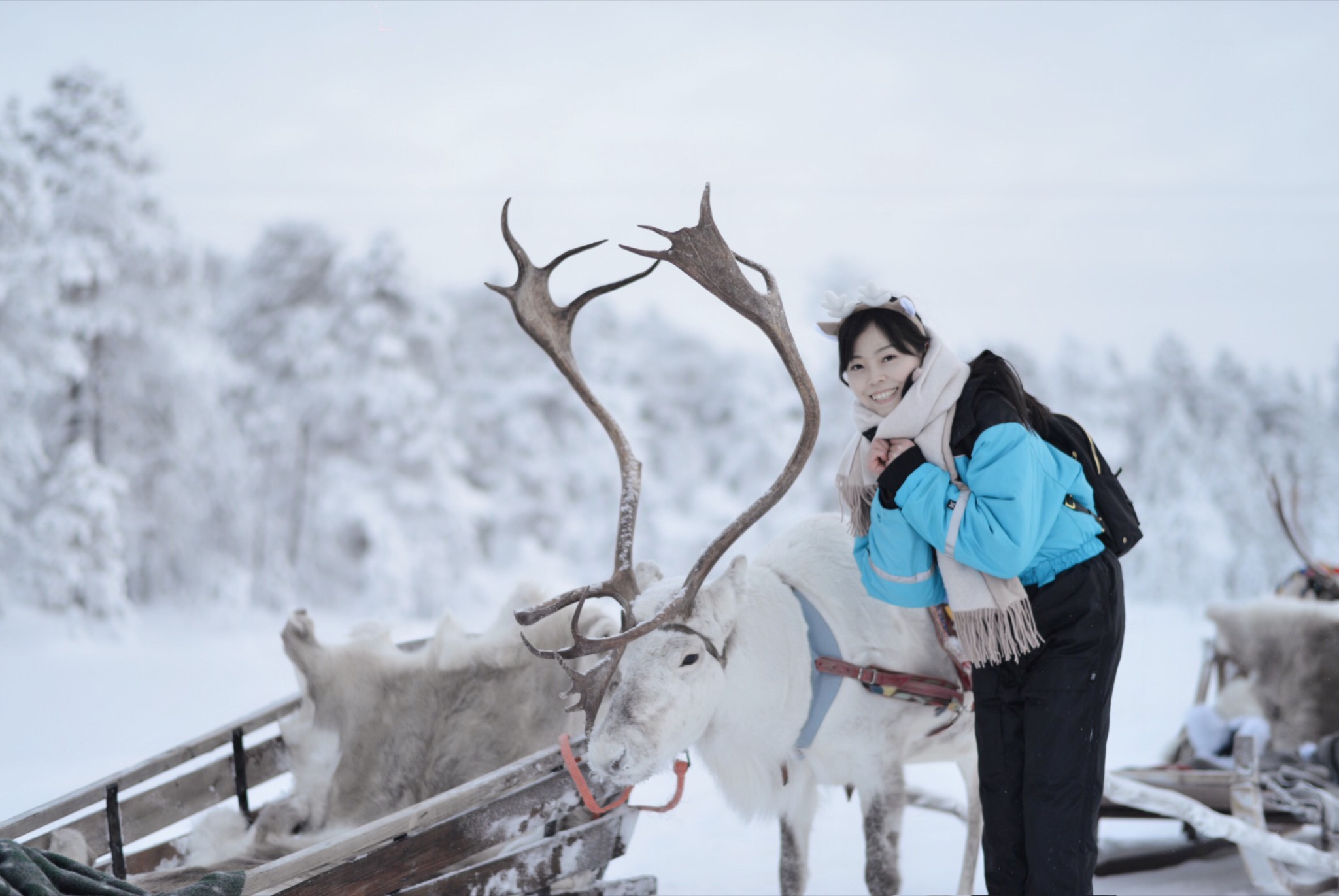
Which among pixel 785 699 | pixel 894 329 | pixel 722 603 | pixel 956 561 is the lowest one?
pixel 785 699

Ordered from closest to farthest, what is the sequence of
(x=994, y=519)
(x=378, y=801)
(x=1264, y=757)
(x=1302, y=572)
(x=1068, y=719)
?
(x=994, y=519), (x=1068, y=719), (x=378, y=801), (x=1264, y=757), (x=1302, y=572)

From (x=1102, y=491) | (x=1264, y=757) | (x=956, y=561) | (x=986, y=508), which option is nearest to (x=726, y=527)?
(x=956, y=561)

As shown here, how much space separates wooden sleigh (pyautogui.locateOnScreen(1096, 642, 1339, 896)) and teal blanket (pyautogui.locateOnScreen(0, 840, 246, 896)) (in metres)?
2.76

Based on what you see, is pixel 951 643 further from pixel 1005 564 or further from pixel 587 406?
pixel 587 406

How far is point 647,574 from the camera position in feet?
9.37

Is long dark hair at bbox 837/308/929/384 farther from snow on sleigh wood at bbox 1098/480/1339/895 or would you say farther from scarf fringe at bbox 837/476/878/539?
snow on sleigh wood at bbox 1098/480/1339/895

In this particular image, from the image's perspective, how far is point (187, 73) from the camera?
1439 centimetres

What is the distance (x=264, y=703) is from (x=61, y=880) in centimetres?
770

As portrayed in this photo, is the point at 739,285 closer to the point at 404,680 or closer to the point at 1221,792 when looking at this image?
the point at 404,680

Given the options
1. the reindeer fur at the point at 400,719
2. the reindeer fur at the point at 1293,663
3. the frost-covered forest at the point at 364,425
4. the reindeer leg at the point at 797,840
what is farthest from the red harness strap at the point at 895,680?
the frost-covered forest at the point at 364,425

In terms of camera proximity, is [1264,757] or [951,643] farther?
[1264,757]

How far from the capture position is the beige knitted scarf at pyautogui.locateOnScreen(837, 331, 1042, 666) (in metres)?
2.03

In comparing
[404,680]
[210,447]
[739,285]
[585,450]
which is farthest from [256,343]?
[739,285]

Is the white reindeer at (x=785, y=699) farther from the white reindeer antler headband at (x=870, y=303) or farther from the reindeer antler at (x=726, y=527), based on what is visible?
the white reindeer antler headband at (x=870, y=303)
